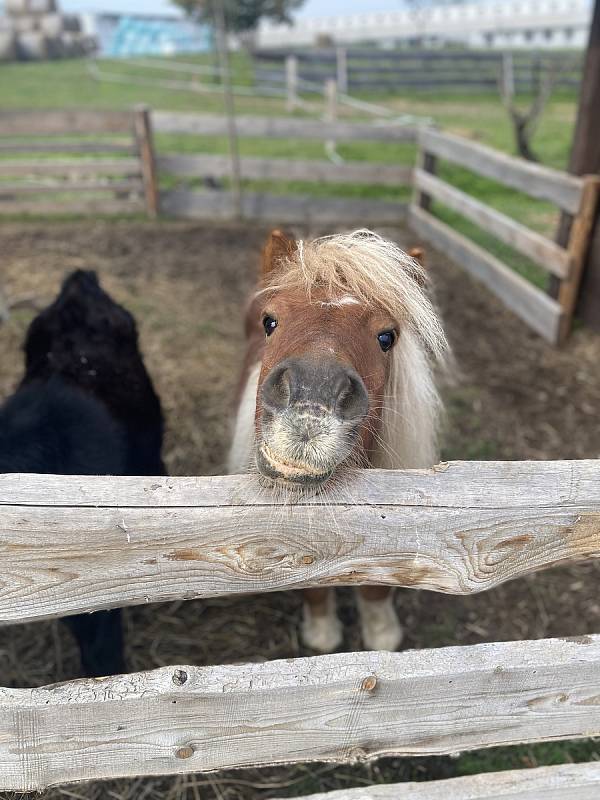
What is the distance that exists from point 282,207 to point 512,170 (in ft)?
12.3

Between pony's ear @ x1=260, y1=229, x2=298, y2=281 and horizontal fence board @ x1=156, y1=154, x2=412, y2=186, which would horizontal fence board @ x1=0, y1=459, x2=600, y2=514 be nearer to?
pony's ear @ x1=260, y1=229, x2=298, y2=281

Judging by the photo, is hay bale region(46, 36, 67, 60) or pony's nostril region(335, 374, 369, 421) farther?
hay bale region(46, 36, 67, 60)

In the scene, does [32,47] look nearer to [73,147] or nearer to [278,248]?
[73,147]

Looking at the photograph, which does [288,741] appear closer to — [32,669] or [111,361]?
[32,669]

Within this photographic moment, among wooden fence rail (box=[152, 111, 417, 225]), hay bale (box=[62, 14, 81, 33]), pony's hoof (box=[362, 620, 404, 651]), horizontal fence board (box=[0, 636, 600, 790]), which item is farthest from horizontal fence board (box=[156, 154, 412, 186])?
hay bale (box=[62, 14, 81, 33])

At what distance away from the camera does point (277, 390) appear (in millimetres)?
1497

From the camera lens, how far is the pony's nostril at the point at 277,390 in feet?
4.83

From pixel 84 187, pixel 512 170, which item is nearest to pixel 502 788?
pixel 512 170

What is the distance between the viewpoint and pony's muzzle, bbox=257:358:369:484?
1.44 m

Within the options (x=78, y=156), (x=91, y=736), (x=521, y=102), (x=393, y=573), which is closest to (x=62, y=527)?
(x=91, y=736)

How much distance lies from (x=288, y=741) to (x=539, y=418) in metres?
3.73

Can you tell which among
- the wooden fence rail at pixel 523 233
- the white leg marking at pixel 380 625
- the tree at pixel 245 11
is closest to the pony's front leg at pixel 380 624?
the white leg marking at pixel 380 625

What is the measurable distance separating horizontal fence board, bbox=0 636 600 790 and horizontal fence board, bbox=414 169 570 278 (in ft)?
15.1

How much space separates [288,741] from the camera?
5.33ft
